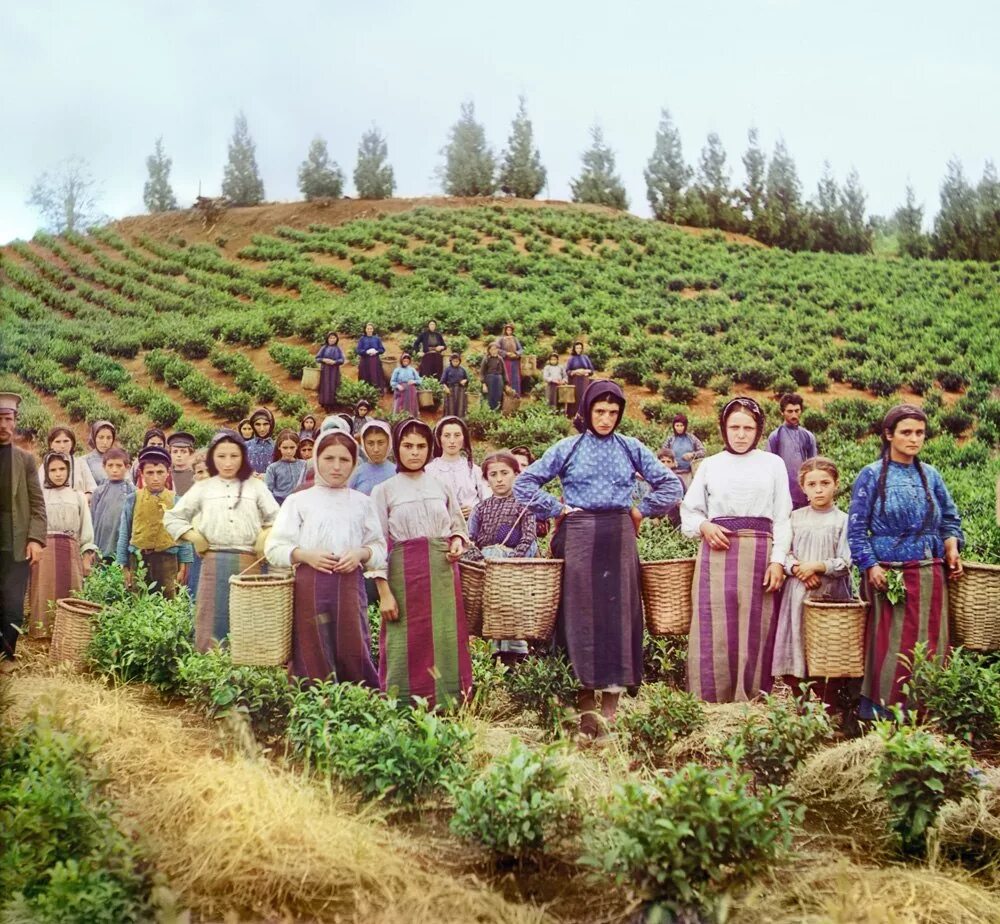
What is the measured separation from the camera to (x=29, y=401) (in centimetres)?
487

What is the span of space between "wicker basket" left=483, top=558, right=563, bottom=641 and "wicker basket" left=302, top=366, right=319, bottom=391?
3.23 metres

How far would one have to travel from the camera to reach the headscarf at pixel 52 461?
15.3ft

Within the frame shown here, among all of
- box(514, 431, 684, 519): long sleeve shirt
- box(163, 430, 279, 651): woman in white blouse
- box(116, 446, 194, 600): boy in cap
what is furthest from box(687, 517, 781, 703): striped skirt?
box(116, 446, 194, 600): boy in cap

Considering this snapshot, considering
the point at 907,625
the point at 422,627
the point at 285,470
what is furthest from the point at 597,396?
the point at 285,470

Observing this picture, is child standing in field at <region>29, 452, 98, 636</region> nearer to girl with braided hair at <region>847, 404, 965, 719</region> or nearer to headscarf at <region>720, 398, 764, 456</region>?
headscarf at <region>720, 398, 764, 456</region>

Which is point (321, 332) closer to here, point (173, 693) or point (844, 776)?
point (173, 693)

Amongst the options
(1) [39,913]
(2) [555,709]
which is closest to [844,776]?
(2) [555,709]

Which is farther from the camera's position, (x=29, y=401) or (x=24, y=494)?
(x=29, y=401)

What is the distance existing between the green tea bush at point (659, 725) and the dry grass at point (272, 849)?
3.90ft

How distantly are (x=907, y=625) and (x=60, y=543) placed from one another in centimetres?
422

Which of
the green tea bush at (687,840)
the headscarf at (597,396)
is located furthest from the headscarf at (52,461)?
the green tea bush at (687,840)

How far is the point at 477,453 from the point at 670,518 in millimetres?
1818

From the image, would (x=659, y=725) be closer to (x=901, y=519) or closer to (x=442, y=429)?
(x=901, y=519)

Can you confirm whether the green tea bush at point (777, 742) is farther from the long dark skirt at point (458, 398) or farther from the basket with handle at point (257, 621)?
the long dark skirt at point (458, 398)
